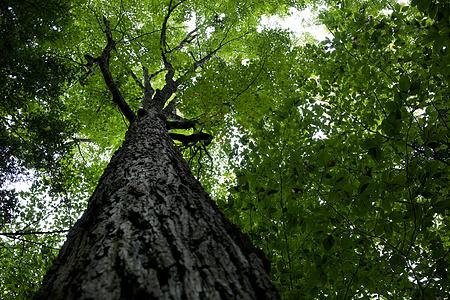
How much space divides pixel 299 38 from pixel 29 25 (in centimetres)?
1181

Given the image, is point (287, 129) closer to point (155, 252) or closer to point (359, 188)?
point (359, 188)

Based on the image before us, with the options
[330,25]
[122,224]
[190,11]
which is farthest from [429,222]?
[190,11]

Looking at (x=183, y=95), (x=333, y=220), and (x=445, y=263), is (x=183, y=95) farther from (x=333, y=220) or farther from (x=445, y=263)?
(x=445, y=263)

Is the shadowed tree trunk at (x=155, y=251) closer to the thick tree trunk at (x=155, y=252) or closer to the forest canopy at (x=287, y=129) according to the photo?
the thick tree trunk at (x=155, y=252)

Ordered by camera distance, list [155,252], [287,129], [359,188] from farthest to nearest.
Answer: [287,129] → [359,188] → [155,252]

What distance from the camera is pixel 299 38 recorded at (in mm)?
14992

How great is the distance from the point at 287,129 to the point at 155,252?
2477 mm

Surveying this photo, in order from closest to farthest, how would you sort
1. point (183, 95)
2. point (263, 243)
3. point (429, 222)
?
point (429, 222), point (263, 243), point (183, 95)

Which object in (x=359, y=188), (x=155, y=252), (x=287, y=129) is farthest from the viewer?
(x=287, y=129)

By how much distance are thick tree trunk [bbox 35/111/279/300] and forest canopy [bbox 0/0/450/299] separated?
38.3 inches

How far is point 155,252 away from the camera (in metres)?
1.53

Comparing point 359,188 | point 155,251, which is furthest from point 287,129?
point 155,251

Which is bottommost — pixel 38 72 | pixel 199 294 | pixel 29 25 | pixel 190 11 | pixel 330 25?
pixel 199 294

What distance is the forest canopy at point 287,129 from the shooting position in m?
2.64
